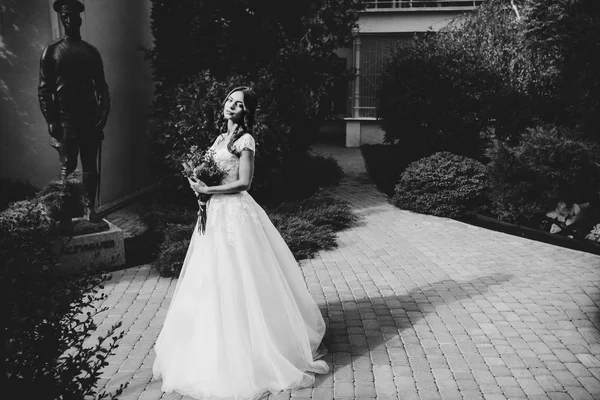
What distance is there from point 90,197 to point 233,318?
4.33m

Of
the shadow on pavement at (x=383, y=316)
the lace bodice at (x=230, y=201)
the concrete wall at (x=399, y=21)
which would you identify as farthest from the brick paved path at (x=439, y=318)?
the concrete wall at (x=399, y=21)

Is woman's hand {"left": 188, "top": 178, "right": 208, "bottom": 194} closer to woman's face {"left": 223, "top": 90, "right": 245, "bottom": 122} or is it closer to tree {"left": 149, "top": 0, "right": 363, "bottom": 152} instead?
woman's face {"left": 223, "top": 90, "right": 245, "bottom": 122}

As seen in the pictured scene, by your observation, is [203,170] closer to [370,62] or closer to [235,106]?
[235,106]

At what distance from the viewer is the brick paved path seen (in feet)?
13.6

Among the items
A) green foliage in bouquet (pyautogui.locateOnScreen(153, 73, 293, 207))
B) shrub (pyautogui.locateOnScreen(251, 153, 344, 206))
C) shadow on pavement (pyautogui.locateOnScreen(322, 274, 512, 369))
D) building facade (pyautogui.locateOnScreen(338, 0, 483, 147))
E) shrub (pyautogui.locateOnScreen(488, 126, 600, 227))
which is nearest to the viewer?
shadow on pavement (pyautogui.locateOnScreen(322, 274, 512, 369))

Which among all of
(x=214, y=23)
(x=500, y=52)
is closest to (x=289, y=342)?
(x=214, y=23)

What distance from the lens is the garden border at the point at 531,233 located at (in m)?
8.16

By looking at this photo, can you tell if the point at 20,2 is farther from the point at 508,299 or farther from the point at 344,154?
the point at 344,154

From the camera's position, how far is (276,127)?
9773mm

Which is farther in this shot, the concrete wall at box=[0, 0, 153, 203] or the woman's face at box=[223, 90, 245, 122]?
the concrete wall at box=[0, 0, 153, 203]

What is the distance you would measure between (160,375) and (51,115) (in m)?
4.24

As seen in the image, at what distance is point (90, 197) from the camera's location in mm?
7480

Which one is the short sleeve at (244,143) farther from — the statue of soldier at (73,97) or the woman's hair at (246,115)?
the statue of soldier at (73,97)

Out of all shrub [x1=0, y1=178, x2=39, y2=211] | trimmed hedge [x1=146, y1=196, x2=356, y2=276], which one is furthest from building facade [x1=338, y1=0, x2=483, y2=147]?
shrub [x1=0, y1=178, x2=39, y2=211]
